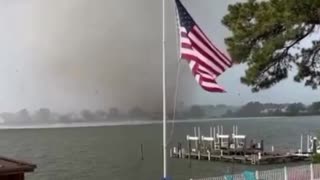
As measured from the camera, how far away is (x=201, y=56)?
15.2 metres

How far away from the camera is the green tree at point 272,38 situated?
69.5 feet

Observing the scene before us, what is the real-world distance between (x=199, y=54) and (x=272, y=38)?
25.5 ft

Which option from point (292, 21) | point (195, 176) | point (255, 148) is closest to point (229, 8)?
point (292, 21)

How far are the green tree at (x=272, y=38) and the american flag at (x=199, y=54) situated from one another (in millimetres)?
6579

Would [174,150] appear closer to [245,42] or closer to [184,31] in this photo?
[245,42]

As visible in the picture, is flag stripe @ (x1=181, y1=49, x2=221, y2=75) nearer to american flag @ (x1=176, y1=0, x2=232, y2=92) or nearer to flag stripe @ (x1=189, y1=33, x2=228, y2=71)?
american flag @ (x1=176, y1=0, x2=232, y2=92)

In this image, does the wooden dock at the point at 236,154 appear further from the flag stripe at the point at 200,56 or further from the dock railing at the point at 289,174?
the flag stripe at the point at 200,56

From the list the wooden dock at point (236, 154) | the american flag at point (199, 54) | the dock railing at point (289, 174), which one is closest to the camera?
the american flag at point (199, 54)

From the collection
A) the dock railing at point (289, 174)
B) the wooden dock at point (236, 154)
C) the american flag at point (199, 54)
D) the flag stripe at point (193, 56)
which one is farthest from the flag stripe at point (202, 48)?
the wooden dock at point (236, 154)

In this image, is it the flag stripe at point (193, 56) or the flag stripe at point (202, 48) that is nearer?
the flag stripe at point (193, 56)

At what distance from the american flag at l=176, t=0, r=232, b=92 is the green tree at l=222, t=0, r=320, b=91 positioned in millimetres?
6579

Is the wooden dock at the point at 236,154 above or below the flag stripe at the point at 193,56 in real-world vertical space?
below

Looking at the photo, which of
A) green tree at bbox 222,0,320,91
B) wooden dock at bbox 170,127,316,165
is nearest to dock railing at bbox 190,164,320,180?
green tree at bbox 222,0,320,91

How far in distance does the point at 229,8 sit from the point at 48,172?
164 ft
